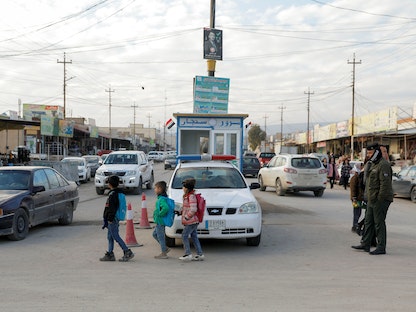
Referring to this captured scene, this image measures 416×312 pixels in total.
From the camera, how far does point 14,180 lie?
1024 centimetres

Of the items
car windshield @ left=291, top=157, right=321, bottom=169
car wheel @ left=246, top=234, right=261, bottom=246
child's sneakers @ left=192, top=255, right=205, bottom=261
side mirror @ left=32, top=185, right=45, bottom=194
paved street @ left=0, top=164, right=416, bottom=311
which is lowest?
paved street @ left=0, top=164, right=416, bottom=311

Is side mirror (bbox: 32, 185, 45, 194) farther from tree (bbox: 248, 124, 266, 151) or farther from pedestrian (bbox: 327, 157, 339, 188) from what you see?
tree (bbox: 248, 124, 266, 151)

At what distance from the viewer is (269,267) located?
7238 mm

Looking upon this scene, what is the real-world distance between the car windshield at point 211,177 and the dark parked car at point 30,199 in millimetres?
2967

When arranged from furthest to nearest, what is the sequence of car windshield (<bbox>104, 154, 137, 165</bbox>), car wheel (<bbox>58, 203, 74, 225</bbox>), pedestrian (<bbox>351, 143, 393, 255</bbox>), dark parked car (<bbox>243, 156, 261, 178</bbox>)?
dark parked car (<bbox>243, 156, 261, 178</bbox>), car windshield (<bbox>104, 154, 137, 165</bbox>), car wheel (<bbox>58, 203, 74, 225</bbox>), pedestrian (<bbox>351, 143, 393, 255</bbox>)

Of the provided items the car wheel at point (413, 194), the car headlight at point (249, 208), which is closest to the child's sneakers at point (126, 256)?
the car headlight at point (249, 208)

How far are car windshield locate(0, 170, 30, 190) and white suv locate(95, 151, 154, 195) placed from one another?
7.99 m

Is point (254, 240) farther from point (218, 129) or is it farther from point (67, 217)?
point (218, 129)

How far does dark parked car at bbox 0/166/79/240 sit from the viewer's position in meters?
9.12

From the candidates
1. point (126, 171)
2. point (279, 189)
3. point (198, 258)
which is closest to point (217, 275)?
point (198, 258)

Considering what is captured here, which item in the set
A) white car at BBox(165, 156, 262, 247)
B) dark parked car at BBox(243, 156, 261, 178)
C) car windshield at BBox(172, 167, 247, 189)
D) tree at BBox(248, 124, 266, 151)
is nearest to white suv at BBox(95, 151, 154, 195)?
car windshield at BBox(172, 167, 247, 189)

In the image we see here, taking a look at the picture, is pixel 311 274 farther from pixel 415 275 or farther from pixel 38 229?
pixel 38 229

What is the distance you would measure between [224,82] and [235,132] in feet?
14.6

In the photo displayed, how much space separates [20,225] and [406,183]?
15124 mm
